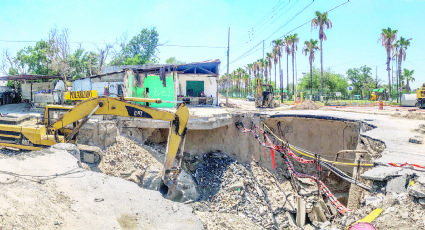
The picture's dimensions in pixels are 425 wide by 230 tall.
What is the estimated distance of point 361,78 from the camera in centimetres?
5778

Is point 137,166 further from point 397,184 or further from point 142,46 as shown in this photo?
point 142,46

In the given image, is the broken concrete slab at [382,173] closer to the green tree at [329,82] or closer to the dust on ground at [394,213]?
the dust on ground at [394,213]

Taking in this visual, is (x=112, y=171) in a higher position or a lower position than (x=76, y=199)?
lower

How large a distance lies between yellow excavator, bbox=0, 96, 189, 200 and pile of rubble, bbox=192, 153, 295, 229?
1601 millimetres

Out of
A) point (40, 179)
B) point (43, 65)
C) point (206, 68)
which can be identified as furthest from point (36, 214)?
point (43, 65)

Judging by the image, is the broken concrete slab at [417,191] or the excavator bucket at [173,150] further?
the excavator bucket at [173,150]

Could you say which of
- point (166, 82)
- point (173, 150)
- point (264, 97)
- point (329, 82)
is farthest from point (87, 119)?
point (329, 82)

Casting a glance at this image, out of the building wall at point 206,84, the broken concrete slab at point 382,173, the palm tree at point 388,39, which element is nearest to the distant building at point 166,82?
the building wall at point 206,84

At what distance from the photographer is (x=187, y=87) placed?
22.4 metres

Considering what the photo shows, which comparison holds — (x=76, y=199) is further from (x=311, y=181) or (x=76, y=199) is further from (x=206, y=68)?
(x=206, y=68)

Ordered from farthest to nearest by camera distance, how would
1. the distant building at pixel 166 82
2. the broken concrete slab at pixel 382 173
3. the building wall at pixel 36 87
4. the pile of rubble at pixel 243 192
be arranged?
the building wall at pixel 36 87 < the distant building at pixel 166 82 < the pile of rubble at pixel 243 192 < the broken concrete slab at pixel 382 173

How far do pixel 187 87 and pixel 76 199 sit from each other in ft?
58.4

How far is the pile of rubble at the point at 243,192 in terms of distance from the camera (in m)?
9.96

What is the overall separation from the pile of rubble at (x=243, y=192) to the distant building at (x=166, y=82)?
7151 millimetres
